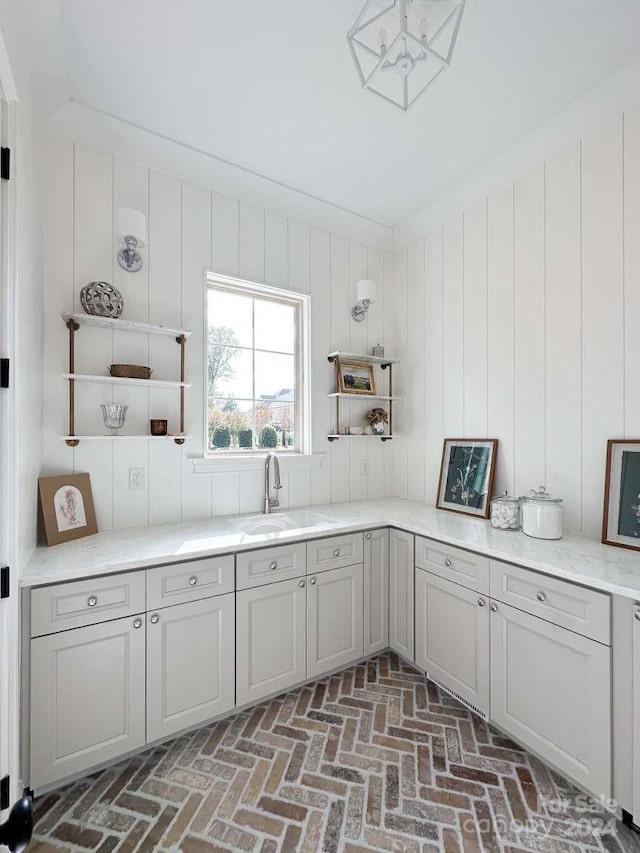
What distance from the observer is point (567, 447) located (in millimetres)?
2092

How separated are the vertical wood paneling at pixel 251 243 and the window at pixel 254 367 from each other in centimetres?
8

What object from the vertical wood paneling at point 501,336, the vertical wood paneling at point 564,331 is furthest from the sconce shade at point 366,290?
the vertical wood paneling at point 564,331

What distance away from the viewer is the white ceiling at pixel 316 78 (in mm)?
1550

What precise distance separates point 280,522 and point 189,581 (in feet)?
2.36

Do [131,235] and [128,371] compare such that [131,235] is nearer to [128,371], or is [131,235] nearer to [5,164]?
[128,371]

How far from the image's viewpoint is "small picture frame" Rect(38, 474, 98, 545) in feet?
5.96

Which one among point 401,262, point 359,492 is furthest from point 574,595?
point 401,262

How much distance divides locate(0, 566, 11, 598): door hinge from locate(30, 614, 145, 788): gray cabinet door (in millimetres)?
372

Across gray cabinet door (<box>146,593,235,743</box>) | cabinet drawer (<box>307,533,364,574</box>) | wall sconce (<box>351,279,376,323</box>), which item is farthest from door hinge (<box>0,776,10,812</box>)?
wall sconce (<box>351,279,376,323</box>)

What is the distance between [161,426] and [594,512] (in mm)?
2235

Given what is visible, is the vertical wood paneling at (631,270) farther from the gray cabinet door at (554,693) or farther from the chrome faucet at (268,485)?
the chrome faucet at (268,485)

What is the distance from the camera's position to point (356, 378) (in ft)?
9.77

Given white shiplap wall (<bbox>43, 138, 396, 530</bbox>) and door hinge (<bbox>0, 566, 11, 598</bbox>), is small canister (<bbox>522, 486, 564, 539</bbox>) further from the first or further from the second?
door hinge (<bbox>0, 566, 11, 598</bbox>)

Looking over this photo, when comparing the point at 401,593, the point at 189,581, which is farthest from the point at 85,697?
the point at 401,593
